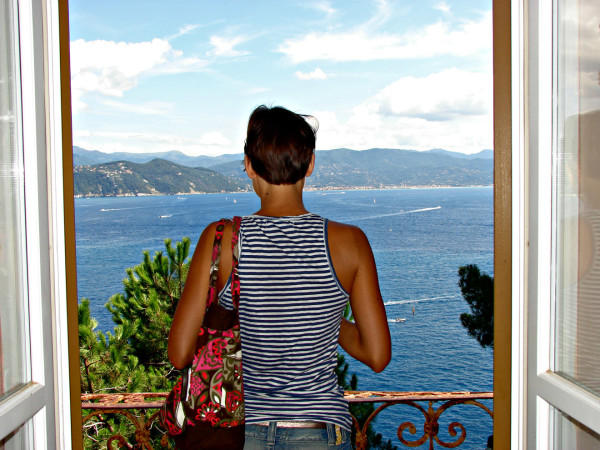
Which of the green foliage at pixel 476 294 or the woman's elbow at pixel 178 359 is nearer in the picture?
the woman's elbow at pixel 178 359

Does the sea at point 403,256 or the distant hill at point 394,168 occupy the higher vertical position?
the distant hill at point 394,168

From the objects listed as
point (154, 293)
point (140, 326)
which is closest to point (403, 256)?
point (140, 326)

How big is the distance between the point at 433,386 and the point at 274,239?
26204mm

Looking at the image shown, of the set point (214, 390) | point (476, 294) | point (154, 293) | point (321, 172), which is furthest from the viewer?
point (321, 172)

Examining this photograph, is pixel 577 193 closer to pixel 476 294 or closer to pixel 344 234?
pixel 344 234

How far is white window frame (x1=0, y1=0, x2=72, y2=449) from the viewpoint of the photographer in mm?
1016

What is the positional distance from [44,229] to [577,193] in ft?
3.25

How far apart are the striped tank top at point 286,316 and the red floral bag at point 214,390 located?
3 cm

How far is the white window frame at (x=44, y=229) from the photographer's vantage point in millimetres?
1016

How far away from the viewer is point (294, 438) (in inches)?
34.9

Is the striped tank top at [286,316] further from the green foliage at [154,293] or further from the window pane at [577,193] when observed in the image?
the green foliage at [154,293]

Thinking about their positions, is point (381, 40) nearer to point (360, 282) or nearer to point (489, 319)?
point (489, 319)

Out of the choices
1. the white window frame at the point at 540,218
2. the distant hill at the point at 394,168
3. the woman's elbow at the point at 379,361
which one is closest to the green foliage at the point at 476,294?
the white window frame at the point at 540,218

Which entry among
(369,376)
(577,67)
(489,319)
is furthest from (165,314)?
(369,376)
